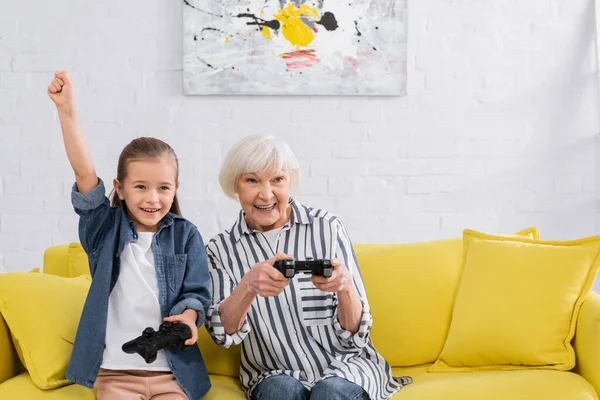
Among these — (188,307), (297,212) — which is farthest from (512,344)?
(188,307)

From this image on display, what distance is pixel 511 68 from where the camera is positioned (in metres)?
3.43

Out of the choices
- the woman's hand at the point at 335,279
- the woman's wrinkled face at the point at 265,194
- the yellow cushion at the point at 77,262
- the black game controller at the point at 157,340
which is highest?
the woman's wrinkled face at the point at 265,194

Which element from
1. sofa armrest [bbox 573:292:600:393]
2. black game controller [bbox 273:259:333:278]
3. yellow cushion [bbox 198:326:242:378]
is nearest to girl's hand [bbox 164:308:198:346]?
black game controller [bbox 273:259:333:278]

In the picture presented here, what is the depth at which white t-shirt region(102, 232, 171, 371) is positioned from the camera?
6.22ft

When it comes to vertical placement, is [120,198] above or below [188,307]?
above

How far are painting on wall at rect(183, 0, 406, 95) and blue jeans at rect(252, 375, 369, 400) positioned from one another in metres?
1.65

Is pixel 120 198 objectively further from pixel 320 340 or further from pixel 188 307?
pixel 320 340

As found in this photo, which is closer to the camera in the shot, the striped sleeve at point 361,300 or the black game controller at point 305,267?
the black game controller at point 305,267

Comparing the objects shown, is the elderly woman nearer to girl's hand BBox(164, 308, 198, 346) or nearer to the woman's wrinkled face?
the woman's wrinkled face

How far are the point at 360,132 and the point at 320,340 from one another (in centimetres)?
149

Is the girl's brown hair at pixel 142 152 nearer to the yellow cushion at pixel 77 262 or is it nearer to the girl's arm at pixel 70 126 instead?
the girl's arm at pixel 70 126

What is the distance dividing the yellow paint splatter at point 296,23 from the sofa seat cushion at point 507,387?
5.56 feet

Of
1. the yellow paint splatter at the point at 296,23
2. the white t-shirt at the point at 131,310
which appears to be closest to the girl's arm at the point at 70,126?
the white t-shirt at the point at 131,310

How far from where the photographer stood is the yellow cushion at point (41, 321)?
2020 mm
